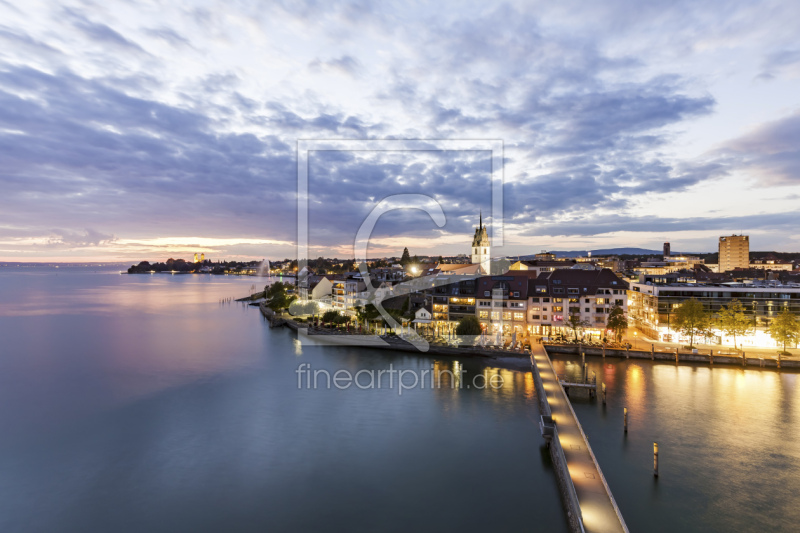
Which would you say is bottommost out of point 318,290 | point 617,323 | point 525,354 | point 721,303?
point 525,354

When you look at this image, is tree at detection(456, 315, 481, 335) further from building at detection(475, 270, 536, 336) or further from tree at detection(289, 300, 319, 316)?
tree at detection(289, 300, 319, 316)

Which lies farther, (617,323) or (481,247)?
(481,247)

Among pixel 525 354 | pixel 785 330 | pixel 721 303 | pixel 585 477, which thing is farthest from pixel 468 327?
pixel 585 477

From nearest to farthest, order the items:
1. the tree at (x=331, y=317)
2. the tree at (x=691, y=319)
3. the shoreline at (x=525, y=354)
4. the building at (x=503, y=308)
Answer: the shoreline at (x=525, y=354) → the tree at (x=691, y=319) → the building at (x=503, y=308) → the tree at (x=331, y=317)

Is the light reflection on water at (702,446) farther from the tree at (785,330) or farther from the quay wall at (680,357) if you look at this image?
the tree at (785,330)

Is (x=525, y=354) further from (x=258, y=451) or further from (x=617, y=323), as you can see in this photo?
(x=258, y=451)

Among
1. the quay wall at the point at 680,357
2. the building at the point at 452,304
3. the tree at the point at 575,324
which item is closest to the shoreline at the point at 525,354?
the quay wall at the point at 680,357

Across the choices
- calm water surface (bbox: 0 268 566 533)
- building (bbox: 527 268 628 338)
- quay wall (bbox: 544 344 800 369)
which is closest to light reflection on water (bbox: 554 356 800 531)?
quay wall (bbox: 544 344 800 369)
